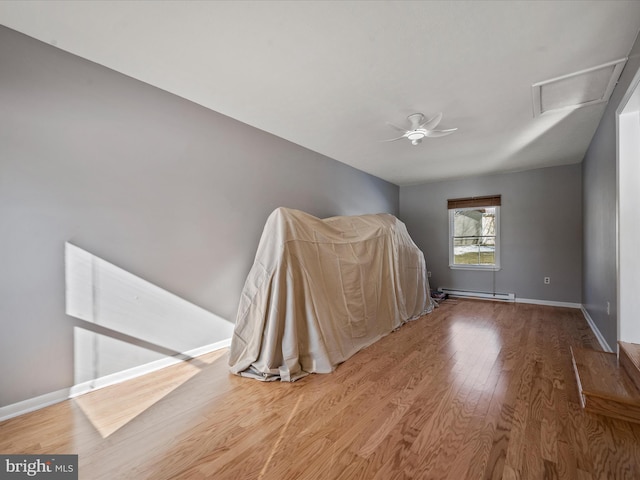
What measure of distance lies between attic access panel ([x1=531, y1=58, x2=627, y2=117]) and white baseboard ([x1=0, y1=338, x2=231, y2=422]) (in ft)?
12.8

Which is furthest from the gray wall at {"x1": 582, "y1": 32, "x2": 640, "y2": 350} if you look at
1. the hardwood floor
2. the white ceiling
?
the hardwood floor

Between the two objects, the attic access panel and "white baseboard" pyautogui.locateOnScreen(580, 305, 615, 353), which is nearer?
the attic access panel

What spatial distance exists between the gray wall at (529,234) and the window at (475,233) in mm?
101

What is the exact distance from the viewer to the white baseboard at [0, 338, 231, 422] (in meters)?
1.81

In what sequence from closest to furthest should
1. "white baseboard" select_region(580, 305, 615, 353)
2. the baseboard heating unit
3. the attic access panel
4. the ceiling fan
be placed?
the attic access panel → "white baseboard" select_region(580, 305, 615, 353) → the ceiling fan → the baseboard heating unit

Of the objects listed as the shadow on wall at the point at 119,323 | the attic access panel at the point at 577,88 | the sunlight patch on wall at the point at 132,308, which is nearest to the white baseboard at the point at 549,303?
the attic access panel at the point at 577,88

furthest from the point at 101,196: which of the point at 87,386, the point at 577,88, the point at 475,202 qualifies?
the point at 475,202

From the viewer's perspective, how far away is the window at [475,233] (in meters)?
5.47

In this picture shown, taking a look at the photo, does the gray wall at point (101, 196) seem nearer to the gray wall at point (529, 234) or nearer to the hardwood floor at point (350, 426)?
the hardwood floor at point (350, 426)

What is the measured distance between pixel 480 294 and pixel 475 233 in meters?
1.19

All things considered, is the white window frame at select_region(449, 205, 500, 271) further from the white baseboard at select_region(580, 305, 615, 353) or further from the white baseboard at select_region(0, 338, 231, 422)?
the white baseboard at select_region(0, 338, 231, 422)

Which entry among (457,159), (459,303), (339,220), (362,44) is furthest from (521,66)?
(459,303)

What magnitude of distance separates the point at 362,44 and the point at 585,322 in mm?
4542

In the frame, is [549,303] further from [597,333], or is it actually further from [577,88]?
[577,88]
